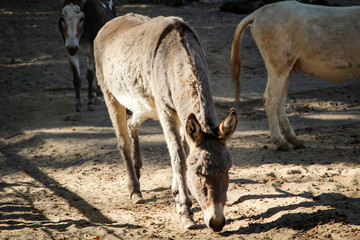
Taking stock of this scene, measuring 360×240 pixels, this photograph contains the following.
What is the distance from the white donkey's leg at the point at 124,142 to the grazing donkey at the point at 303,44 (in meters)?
2.24

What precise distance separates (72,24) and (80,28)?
0.71 ft

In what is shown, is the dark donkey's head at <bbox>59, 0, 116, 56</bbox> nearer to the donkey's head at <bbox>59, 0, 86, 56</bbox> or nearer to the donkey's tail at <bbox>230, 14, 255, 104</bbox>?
the donkey's head at <bbox>59, 0, 86, 56</bbox>

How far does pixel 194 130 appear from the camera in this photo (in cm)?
337

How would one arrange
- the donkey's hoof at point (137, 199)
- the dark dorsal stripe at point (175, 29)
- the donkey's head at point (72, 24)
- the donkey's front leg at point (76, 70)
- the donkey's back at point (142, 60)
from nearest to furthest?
the donkey's back at point (142, 60)
the dark dorsal stripe at point (175, 29)
the donkey's hoof at point (137, 199)
the donkey's head at point (72, 24)
the donkey's front leg at point (76, 70)

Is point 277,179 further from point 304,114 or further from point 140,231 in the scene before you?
point 304,114

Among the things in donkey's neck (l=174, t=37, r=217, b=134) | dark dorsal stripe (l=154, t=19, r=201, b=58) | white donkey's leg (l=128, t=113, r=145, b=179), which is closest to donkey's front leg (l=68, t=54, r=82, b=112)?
white donkey's leg (l=128, t=113, r=145, b=179)

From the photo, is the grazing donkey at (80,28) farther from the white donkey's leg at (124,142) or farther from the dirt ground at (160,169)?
the white donkey's leg at (124,142)

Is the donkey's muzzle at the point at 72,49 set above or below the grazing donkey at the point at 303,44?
below

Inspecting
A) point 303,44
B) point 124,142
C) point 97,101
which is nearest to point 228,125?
point 124,142

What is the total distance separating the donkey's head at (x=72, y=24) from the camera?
8516mm

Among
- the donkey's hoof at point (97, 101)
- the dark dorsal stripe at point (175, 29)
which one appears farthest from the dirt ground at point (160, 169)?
the dark dorsal stripe at point (175, 29)

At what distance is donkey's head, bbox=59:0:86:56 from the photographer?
8.52m

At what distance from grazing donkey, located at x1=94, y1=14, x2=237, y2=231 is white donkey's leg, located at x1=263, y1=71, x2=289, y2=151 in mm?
2039

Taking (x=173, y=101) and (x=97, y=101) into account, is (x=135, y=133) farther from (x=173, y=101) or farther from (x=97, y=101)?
(x=97, y=101)
